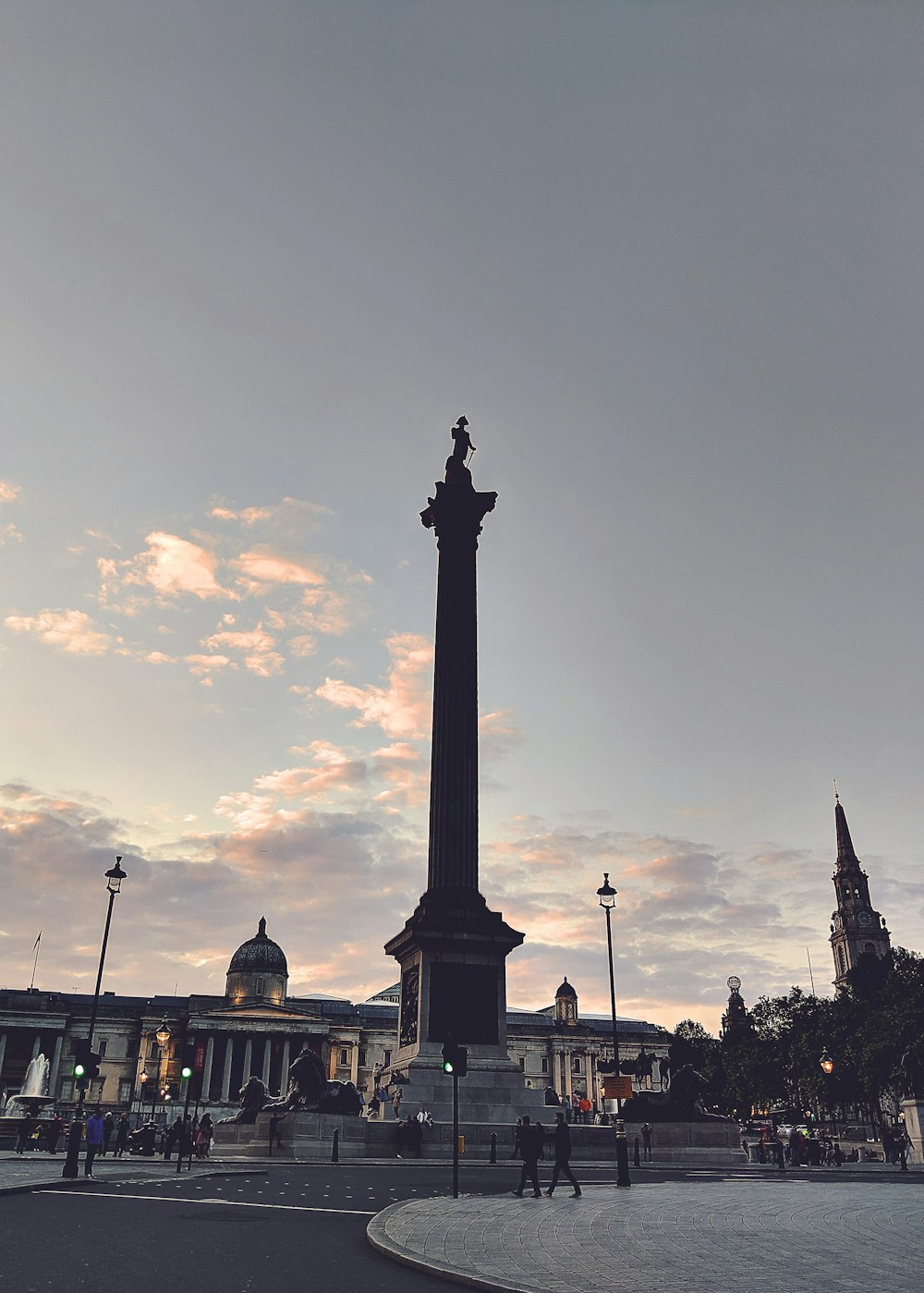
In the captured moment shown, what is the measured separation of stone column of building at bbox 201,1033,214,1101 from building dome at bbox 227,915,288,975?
10294mm

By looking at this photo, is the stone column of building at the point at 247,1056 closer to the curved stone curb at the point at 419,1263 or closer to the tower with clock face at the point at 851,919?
the tower with clock face at the point at 851,919

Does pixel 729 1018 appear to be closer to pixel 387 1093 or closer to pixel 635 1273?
pixel 387 1093

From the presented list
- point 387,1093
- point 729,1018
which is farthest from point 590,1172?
point 729,1018

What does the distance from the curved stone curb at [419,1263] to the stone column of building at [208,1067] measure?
140 metres

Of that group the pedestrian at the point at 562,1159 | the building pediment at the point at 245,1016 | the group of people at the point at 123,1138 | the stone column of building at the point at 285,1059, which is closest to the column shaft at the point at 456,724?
the group of people at the point at 123,1138

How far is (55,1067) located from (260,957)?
31470mm

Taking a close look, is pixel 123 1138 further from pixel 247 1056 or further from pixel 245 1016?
pixel 247 1056

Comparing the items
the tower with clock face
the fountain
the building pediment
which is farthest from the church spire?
the fountain

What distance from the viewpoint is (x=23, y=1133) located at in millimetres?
44250

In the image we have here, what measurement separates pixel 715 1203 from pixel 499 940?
26.8m

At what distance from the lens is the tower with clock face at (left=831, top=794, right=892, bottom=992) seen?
171 metres

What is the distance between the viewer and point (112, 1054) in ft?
499

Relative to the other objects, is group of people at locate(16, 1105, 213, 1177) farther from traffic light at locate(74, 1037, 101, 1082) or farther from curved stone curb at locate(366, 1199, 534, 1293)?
curved stone curb at locate(366, 1199, 534, 1293)

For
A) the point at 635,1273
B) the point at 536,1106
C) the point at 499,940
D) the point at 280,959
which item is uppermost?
the point at 280,959
